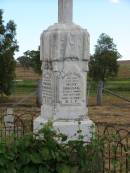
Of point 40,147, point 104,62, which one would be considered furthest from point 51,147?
point 104,62

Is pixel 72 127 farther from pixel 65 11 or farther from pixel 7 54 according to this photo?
pixel 7 54

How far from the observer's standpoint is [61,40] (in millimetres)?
8938

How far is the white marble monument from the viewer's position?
29.3ft

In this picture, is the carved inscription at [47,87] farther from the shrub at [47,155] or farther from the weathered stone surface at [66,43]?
the shrub at [47,155]

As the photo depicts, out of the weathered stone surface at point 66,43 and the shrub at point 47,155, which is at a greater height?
the weathered stone surface at point 66,43

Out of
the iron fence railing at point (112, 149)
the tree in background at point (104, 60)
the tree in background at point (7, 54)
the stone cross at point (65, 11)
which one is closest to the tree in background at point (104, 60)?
the tree in background at point (104, 60)

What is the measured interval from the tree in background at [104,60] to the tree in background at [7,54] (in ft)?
30.6

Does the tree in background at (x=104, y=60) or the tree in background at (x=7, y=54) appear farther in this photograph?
the tree in background at (x=104, y=60)

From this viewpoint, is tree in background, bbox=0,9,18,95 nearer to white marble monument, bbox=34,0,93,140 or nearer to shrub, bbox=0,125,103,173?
white marble monument, bbox=34,0,93,140

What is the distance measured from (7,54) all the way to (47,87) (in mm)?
16281

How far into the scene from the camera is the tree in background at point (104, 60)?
114 ft

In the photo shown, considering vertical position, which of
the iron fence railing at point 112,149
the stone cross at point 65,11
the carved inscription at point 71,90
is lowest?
the iron fence railing at point 112,149

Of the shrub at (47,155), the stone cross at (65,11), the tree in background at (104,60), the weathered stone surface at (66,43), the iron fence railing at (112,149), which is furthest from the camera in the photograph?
the tree in background at (104,60)

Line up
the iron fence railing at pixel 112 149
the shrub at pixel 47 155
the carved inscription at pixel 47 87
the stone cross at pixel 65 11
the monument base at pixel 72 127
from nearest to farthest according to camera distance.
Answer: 1. the shrub at pixel 47 155
2. the iron fence railing at pixel 112 149
3. the monument base at pixel 72 127
4. the carved inscription at pixel 47 87
5. the stone cross at pixel 65 11
